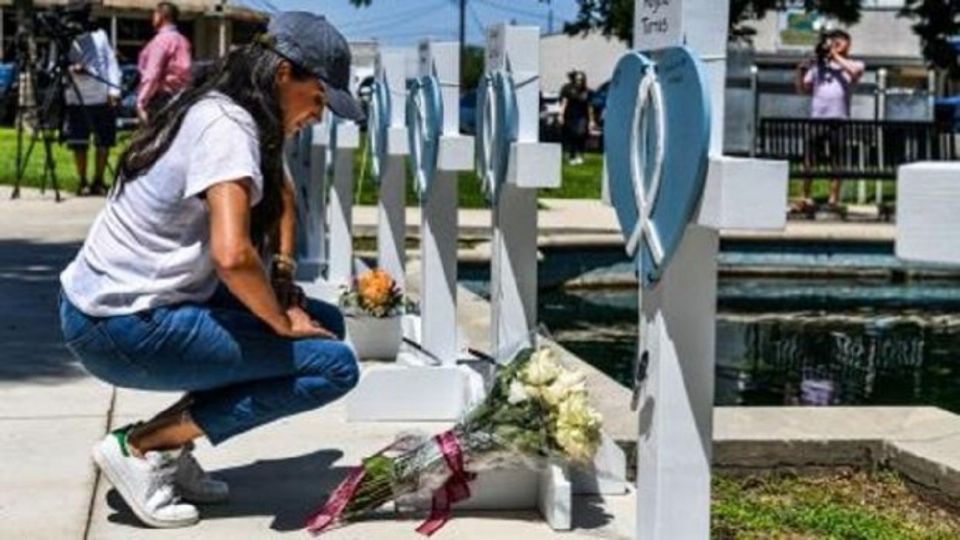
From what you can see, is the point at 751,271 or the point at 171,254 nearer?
the point at 171,254

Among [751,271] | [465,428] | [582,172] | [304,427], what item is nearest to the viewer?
[465,428]

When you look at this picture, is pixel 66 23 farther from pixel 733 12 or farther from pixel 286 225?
pixel 733 12

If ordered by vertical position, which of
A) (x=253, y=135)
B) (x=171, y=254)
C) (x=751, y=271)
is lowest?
(x=751, y=271)

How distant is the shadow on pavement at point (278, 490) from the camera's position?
4.41 meters

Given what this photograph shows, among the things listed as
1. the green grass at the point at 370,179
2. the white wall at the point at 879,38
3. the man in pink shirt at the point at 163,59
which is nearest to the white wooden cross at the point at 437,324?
the green grass at the point at 370,179

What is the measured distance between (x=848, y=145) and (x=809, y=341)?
6.66 metres

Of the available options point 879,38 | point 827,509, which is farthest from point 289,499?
point 879,38

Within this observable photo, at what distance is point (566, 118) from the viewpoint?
1040 inches

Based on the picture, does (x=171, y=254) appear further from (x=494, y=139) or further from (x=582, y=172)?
(x=582, y=172)

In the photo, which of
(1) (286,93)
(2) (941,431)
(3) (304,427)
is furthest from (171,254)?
(2) (941,431)

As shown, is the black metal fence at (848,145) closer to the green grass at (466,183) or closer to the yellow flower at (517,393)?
the green grass at (466,183)

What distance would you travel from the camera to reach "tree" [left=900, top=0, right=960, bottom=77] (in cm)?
2377

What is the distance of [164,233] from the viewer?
4.09m

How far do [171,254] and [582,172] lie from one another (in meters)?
17.2
